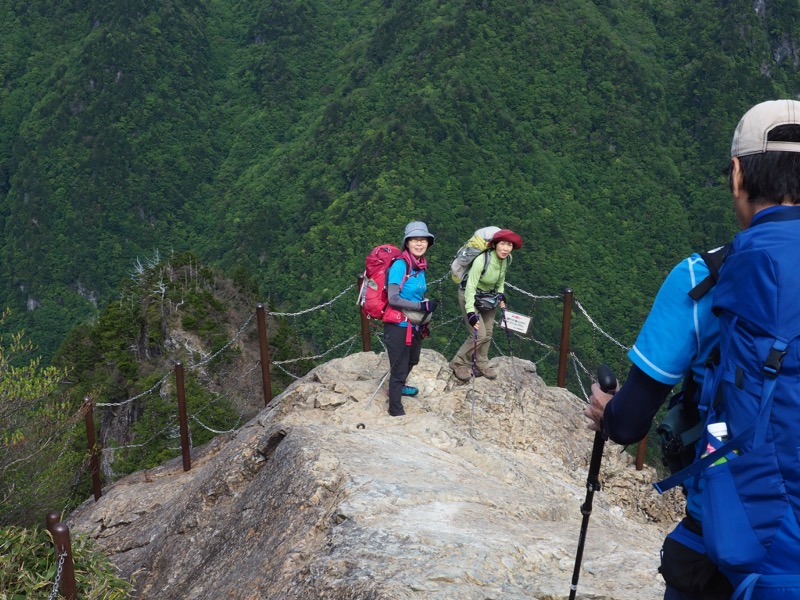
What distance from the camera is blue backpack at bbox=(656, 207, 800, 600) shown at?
170 cm

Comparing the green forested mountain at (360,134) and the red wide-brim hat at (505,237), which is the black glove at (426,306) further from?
the green forested mountain at (360,134)

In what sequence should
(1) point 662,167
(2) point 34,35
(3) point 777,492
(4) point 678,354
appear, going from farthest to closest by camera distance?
(2) point 34,35, (1) point 662,167, (4) point 678,354, (3) point 777,492

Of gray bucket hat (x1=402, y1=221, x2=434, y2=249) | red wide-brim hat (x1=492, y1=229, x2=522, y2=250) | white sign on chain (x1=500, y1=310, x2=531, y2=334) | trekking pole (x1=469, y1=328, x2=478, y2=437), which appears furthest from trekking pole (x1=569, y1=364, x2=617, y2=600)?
white sign on chain (x1=500, y1=310, x2=531, y2=334)

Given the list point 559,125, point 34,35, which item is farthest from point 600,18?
point 34,35

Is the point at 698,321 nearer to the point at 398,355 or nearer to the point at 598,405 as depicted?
the point at 598,405

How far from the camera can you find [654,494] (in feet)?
24.3

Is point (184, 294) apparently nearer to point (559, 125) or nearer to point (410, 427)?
point (410, 427)

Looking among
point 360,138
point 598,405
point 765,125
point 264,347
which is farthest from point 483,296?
point 360,138

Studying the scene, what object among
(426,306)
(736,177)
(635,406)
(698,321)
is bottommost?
(426,306)

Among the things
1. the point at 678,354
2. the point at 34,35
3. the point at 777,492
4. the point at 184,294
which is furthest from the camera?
the point at 34,35

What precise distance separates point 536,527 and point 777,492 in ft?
10.2

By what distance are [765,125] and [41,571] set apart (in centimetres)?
536

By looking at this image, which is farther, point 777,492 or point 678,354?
point 678,354

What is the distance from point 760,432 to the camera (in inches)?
67.5
